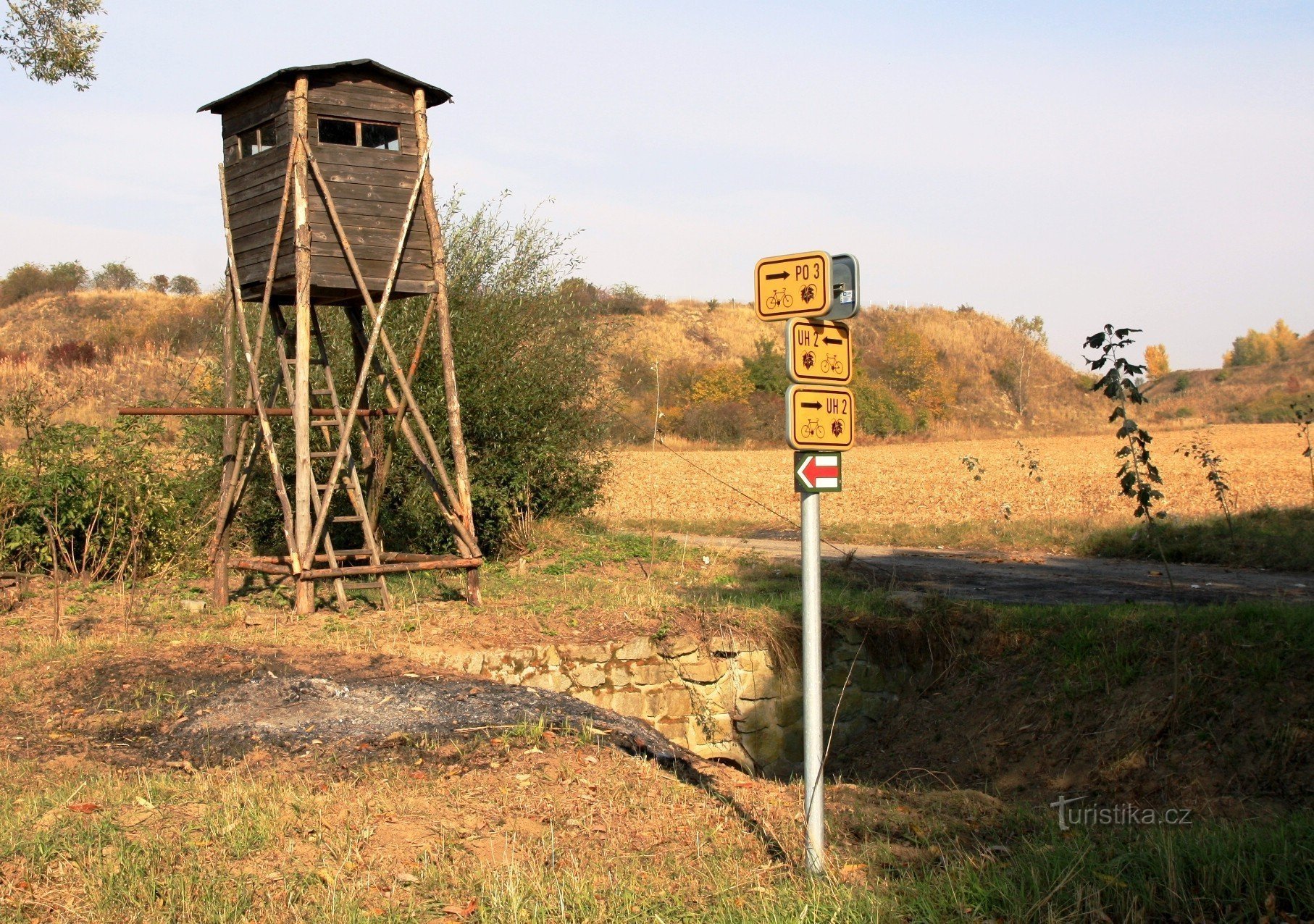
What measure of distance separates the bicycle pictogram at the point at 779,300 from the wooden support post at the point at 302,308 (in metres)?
7.28

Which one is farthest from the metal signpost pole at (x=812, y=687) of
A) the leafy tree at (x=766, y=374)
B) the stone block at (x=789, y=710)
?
the leafy tree at (x=766, y=374)

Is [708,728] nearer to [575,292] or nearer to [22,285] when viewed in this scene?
[575,292]

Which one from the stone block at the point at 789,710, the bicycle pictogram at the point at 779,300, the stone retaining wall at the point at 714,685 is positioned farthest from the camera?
the stone block at the point at 789,710

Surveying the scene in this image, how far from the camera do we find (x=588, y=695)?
1015 cm

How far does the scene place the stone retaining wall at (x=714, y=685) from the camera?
1007cm

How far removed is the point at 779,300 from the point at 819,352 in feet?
0.95

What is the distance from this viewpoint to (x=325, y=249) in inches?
451

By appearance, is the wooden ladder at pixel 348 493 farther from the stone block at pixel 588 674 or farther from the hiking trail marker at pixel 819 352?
the hiking trail marker at pixel 819 352

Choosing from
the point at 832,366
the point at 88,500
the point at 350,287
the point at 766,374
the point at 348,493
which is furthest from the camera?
the point at 766,374

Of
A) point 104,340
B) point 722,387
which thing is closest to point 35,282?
point 104,340

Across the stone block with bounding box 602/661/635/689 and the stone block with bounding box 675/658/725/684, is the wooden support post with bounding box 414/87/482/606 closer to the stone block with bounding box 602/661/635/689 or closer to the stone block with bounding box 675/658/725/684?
the stone block with bounding box 602/661/635/689

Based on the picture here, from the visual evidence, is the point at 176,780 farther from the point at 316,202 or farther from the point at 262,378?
the point at 262,378

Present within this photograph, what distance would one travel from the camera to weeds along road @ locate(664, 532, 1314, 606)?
1208cm

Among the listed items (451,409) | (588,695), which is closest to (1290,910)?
(588,695)
